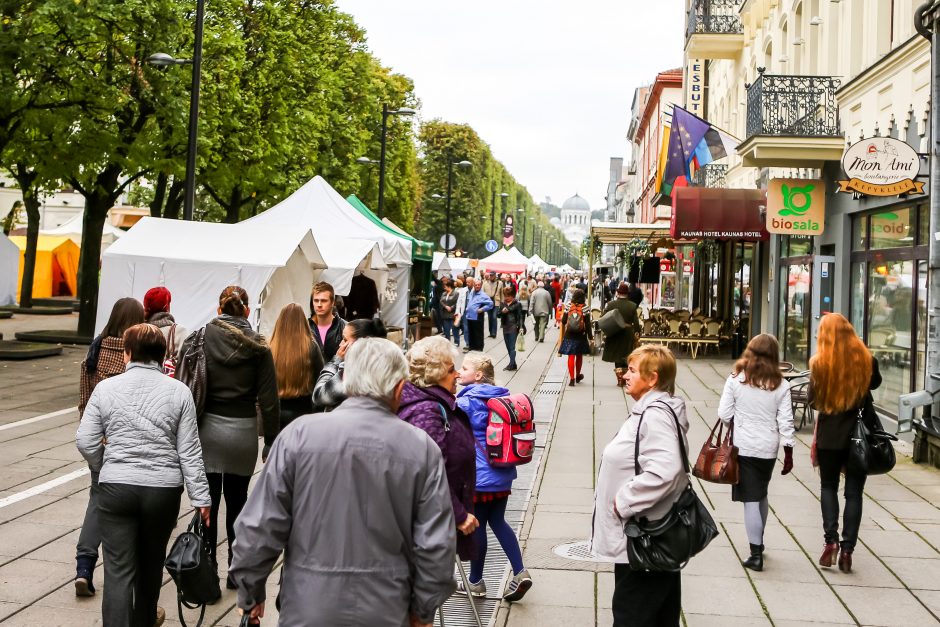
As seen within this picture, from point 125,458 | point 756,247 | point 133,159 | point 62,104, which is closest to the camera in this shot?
point 125,458

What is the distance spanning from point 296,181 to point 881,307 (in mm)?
21749

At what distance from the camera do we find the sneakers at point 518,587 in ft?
20.3

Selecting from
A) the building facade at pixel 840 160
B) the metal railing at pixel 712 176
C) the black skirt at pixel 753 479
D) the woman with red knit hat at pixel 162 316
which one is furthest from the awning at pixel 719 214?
the woman with red knit hat at pixel 162 316

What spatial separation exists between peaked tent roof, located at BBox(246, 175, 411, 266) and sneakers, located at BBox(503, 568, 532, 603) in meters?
15.4

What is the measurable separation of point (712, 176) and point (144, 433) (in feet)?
87.6

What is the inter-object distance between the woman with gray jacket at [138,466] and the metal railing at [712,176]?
83.5ft

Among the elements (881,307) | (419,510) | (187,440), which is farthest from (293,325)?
(881,307)

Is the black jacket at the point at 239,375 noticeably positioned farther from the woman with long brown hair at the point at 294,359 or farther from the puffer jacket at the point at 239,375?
the woman with long brown hair at the point at 294,359

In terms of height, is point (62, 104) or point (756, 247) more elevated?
point (62, 104)

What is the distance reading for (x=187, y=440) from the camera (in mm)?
5105

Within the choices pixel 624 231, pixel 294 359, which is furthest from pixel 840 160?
pixel 624 231

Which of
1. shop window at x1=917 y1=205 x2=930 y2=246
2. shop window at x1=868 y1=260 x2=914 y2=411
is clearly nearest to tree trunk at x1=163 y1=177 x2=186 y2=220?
shop window at x1=868 y1=260 x2=914 y2=411

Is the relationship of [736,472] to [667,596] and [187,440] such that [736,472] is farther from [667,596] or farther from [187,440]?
[187,440]

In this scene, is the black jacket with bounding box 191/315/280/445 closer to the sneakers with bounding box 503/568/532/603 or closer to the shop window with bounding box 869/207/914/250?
the sneakers with bounding box 503/568/532/603
